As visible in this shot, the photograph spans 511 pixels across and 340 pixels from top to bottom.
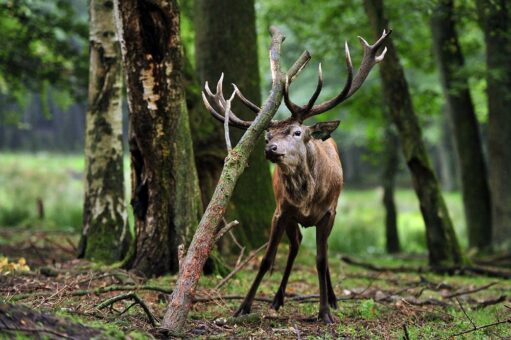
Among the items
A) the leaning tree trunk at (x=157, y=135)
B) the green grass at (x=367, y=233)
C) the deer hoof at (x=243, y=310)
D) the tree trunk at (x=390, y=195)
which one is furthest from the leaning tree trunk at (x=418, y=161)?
the deer hoof at (x=243, y=310)

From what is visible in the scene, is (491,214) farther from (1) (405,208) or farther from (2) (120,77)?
(1) (405,208)

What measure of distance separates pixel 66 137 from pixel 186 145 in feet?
119

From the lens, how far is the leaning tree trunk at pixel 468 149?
574 inches

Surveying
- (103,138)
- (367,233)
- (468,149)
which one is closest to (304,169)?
(103,138)

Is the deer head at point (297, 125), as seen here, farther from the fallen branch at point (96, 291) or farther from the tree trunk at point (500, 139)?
the tree trunk at point (500, 139)

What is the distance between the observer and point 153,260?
24.8 feet

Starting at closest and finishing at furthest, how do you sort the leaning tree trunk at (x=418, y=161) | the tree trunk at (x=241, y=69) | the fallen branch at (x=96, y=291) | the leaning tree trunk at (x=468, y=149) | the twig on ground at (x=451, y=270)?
the fallen branch at (x=96, y=291), the tree trunk at (x=241, y=69), the twig on ground at (x=451, y=270), the leaning tree trunk at (x=418, y=161), the leaning tree trunk at (x=468, y=149)

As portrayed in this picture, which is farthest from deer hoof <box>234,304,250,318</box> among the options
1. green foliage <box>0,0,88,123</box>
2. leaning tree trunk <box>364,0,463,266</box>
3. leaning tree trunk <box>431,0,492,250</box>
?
leaning tree trunk <box>431,0,492,250</box>

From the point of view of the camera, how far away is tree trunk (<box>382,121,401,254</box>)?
1602 centimetres

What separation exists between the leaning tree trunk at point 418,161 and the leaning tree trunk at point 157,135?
4.23 meters

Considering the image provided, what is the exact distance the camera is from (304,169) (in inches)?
235

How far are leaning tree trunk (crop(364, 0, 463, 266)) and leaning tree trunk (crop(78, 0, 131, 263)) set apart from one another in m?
4.08

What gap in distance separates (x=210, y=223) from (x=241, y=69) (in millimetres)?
5305

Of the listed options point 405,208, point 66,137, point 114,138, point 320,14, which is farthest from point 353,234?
point 66,137
